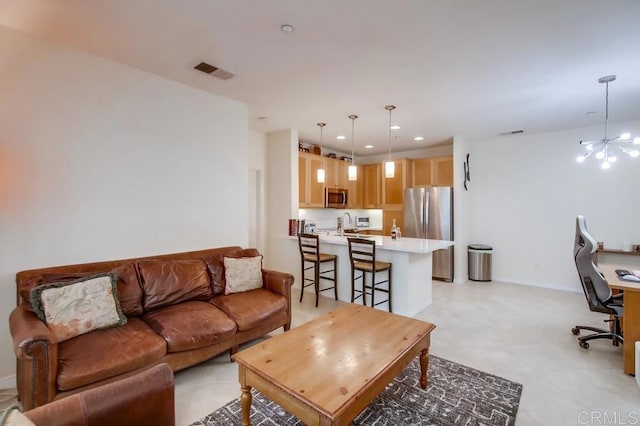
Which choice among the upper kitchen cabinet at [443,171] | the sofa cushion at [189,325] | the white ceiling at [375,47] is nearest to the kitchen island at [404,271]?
the white ceiling at [375,47]

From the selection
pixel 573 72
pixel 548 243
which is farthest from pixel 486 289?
pixel 573 72

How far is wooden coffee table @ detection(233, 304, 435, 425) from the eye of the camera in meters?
Result: 1.53

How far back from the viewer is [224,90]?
3.53 meters

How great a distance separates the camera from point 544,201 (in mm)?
5383

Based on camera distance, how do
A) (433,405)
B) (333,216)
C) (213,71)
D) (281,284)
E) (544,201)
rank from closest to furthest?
(433,405)
(213,71)
(281,284)
(544,201)
(333,216)

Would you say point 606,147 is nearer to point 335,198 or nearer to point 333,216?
point 335,198

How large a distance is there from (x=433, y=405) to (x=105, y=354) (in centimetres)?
231

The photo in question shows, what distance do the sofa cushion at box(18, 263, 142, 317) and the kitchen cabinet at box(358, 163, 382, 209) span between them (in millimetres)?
5313

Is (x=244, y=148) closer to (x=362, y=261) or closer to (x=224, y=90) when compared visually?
(x=224, y=90)

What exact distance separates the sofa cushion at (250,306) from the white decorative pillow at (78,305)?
846 millimetres

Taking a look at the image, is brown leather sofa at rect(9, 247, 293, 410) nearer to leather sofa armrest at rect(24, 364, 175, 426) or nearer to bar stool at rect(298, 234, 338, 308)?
leather sofa armrest at rect(24, 364, 175, 426)

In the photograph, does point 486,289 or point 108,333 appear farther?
point 486,289

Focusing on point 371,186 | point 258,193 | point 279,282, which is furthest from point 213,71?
point 371,186

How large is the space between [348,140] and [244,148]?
2575 mm
